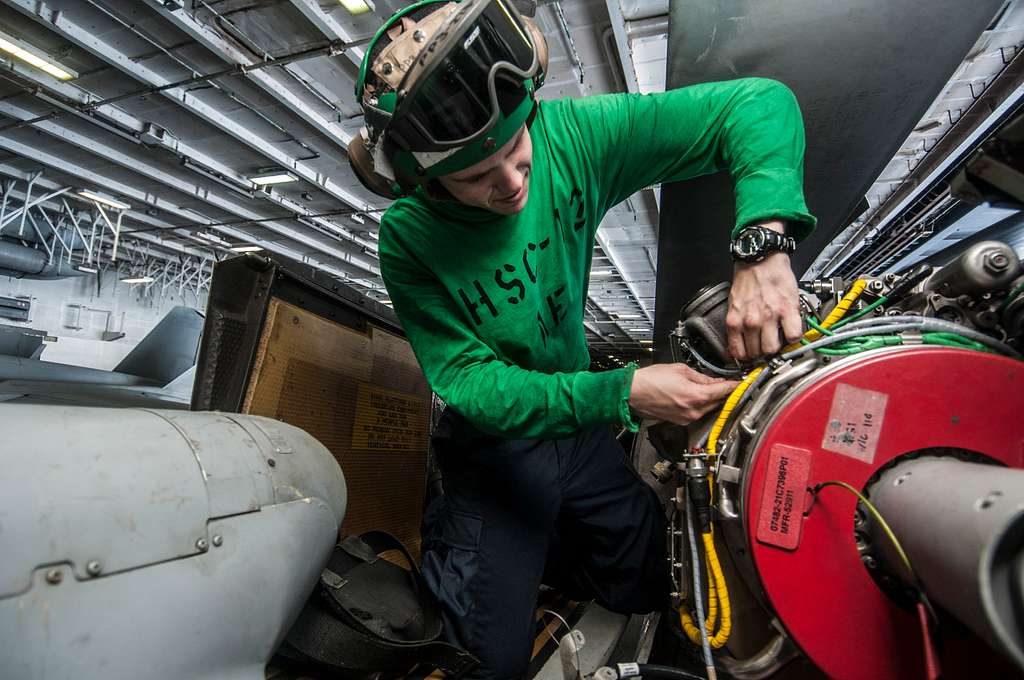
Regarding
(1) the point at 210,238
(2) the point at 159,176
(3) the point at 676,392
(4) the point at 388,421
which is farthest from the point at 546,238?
(1) the point at 210,238

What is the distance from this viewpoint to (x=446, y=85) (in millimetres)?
928

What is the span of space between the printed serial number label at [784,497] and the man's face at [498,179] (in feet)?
2.44

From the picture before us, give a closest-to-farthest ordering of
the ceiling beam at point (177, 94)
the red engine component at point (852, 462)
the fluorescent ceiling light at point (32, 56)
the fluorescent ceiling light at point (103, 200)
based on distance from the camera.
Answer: the red engine component at point (852, 462), the ceiling beam at point (177, 94), the fluorescent ceiling light at point (32, 56), the fluorescent ceiling light at point (103, 200)

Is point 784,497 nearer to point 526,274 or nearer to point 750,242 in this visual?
point 750,242

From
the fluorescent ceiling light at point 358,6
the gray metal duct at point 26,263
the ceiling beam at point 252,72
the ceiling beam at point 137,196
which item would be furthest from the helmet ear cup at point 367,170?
the gray metal duct at point 26,263

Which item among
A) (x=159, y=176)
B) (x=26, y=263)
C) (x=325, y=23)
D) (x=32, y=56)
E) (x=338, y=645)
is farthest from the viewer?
(x=26, y=263)

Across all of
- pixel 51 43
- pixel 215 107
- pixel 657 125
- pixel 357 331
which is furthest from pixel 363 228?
pixel 657 125

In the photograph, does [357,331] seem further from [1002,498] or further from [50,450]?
[1002,498]

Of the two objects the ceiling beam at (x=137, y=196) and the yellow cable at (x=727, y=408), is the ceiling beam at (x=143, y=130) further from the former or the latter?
the yellow cable at (x=727, y=408)

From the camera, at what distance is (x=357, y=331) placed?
2051 millimetres

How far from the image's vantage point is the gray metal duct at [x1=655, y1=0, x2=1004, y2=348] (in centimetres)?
126

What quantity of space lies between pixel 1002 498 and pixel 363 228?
9.18 m

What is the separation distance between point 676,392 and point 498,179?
0.59 metres

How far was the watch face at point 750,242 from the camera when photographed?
946 millimetres
